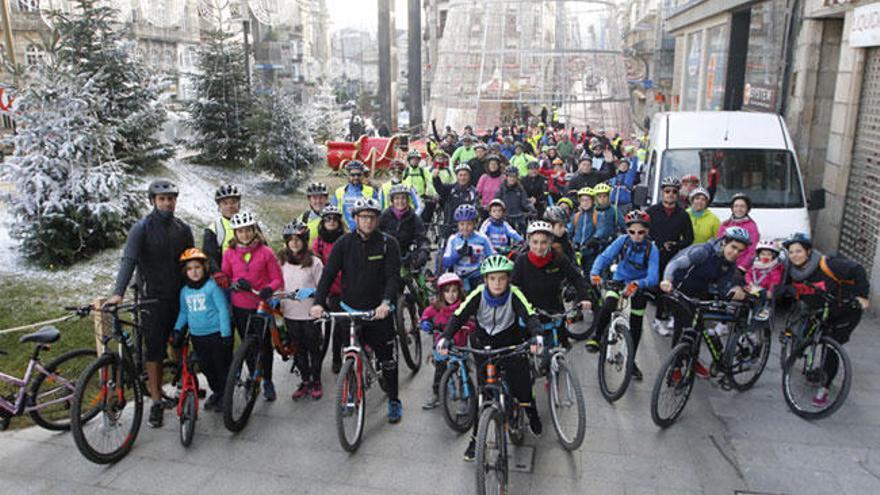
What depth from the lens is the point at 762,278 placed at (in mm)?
7020

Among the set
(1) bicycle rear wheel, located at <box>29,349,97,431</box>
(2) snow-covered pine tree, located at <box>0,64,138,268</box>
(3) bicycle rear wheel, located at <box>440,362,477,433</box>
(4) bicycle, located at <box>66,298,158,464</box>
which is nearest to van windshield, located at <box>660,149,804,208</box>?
(3) bicycle rear wheel, located at <box>440,362,477,433</box>

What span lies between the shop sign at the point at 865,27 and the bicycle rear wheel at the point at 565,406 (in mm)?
8407

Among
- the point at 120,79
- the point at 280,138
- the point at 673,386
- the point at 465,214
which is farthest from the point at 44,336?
the point at 280,138

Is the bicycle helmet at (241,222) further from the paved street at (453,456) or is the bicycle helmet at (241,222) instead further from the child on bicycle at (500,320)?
the child on bicycle at (500,320)

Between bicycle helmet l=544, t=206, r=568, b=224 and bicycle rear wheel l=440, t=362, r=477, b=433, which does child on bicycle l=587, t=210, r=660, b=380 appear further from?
bicycle rear wheel l=440, t=362, r=477, b=433

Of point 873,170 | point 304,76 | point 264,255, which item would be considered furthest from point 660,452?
point 304,76

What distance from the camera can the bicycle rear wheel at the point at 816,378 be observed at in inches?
242

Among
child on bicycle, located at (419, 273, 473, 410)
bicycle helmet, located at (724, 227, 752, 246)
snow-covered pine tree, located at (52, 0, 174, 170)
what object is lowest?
child on bicycle, located at (419, 273, 473, 410)

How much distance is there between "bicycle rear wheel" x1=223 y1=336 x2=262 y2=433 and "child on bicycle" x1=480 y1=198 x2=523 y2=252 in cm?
343

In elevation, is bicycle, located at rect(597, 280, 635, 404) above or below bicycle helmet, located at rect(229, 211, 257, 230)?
below

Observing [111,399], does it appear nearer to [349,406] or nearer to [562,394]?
[349,406]

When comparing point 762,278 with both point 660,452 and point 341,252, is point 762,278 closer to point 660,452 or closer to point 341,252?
point 660,452

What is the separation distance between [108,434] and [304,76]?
81102 millimetres

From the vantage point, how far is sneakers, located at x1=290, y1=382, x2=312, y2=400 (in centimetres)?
681
